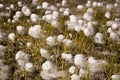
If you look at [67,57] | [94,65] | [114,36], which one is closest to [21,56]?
[67,57]

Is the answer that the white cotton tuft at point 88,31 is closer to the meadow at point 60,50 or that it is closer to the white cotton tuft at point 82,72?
the meadow at point 60,50

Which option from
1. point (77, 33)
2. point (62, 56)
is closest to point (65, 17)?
point (77, 33)

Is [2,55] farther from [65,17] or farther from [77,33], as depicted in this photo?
[65,17]

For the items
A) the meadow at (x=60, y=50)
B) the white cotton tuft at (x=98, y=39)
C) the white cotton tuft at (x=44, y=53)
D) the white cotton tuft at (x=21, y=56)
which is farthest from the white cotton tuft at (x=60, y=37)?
the white cotton tuft at (x=21, y=56)

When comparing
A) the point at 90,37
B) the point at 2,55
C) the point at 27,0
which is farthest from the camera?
the point at 27,0

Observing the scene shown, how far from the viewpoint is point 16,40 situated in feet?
21.4

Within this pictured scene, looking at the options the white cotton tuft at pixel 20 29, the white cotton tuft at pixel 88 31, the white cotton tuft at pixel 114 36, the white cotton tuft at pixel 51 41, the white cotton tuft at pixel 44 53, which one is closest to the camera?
the white cotton tuft at pixel 44 53

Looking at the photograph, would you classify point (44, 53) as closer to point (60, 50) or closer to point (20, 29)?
point (60, 50)

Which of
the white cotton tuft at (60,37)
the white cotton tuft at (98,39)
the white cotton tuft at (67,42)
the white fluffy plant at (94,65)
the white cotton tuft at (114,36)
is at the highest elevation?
the white cotton tuft at (114,36)

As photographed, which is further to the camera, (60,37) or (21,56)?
(60,37)

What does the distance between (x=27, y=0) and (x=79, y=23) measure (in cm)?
313

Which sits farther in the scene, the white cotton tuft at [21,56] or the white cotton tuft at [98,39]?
the white cotton tuft at [98,39]

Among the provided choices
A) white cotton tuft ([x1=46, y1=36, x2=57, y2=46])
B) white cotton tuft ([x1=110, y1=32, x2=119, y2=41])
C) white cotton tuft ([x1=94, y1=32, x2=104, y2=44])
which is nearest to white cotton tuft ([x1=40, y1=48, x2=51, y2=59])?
white cotton tuft ([x1=46, y1=36, x2=57, y2=46])

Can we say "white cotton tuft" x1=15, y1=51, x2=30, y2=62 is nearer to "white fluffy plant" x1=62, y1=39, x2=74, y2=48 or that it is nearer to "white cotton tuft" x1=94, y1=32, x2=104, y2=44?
"white fluffy plant" x1=62, y1=39, x2=74, y2=48
